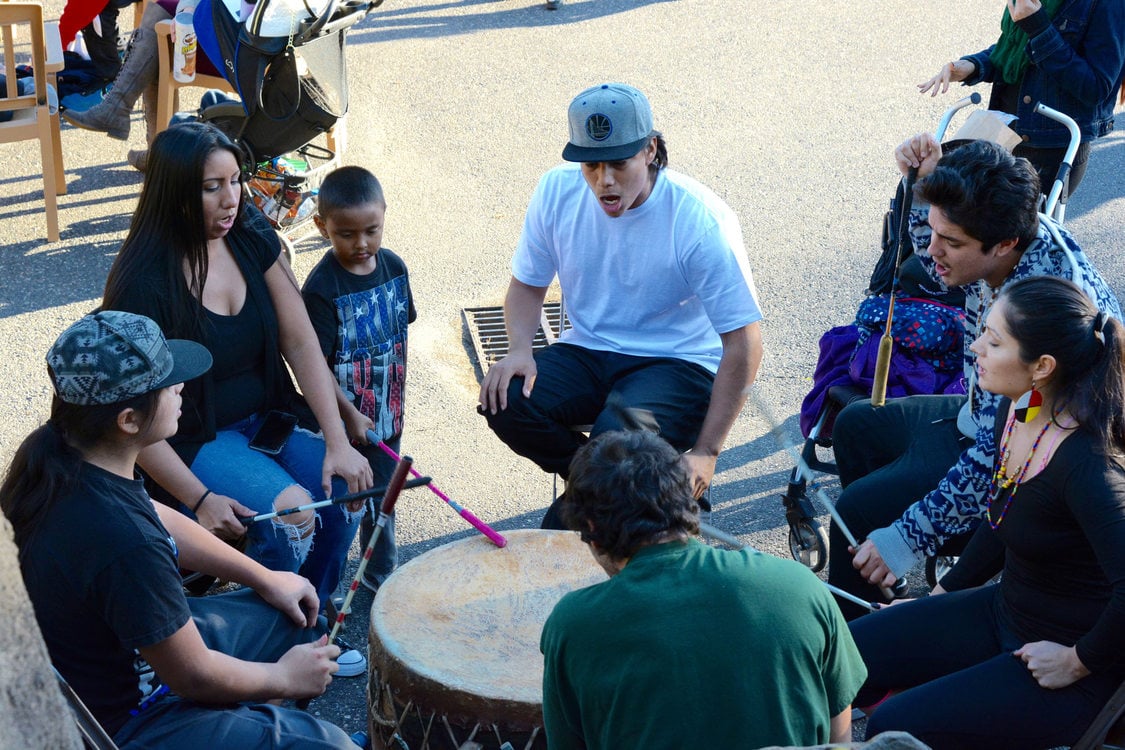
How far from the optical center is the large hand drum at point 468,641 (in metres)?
2.19

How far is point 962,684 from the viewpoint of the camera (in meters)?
2.42

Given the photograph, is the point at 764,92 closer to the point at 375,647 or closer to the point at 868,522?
the point at 868,522

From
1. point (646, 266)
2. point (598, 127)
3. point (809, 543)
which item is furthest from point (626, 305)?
point (809, 543)

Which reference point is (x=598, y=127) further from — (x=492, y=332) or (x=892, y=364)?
(x=492, y=332)

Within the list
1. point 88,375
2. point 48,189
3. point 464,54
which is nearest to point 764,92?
point 464,54

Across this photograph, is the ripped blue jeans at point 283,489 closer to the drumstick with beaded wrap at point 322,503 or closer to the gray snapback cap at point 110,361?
the drumstick with beaded wrap at point 322,503

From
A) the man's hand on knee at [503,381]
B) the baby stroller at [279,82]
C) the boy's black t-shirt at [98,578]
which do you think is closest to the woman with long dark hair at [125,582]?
the boy's black t-shirt at [98,578]

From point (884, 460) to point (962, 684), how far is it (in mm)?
987

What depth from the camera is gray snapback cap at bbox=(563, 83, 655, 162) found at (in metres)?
3.24

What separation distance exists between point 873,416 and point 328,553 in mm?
1543

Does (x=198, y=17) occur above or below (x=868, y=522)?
above

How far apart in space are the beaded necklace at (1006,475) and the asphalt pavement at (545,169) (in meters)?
1.16

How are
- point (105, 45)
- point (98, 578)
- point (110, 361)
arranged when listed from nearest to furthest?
point (98, 578) → point (110, 361) → point (105, 45)

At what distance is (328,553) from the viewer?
319 centimetres
